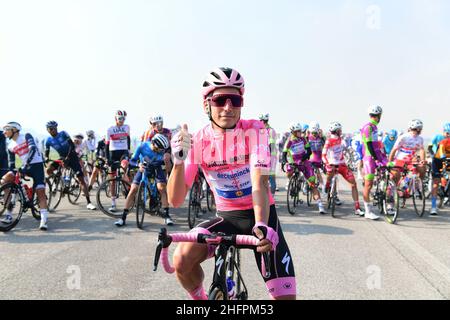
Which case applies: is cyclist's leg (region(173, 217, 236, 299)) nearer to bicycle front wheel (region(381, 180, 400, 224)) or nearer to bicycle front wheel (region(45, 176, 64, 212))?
bicycle front wheel (region(381, 180, 400, 224))

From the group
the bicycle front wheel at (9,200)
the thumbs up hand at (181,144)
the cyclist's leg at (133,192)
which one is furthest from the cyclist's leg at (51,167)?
the thumbs up hand at (181,144)

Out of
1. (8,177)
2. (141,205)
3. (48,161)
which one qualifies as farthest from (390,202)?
(48,161)

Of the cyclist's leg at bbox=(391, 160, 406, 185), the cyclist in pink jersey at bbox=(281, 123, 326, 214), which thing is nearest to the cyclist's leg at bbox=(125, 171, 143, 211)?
the cyclist in pink jersey at bbox=(281, 123, 326, 214)

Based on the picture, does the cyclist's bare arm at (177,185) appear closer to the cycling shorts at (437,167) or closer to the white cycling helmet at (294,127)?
the white cycling helmet at (294,127)

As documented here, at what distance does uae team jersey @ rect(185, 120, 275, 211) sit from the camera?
8.80ft

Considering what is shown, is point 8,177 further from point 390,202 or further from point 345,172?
point 390,202

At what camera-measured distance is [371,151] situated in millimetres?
7852

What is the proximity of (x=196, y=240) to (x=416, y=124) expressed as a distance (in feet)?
26.5

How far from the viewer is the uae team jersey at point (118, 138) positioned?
9930 millimetres

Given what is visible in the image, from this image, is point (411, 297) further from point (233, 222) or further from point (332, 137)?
point (332, 137)

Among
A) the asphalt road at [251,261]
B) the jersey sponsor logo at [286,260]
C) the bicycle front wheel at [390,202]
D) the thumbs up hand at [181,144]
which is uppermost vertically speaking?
the thumbs up hand at [181,144]

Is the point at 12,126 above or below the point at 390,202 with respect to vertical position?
above

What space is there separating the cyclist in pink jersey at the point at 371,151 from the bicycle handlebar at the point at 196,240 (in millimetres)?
6387

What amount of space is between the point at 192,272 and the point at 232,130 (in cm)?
114
